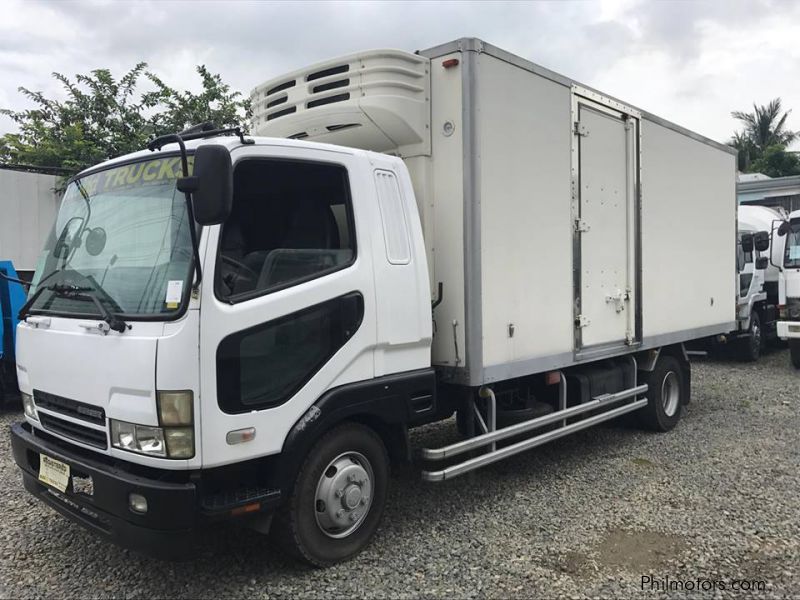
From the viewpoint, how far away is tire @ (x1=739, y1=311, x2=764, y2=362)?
37.5 ft

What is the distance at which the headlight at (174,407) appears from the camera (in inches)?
109

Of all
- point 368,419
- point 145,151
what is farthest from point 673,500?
point 145,151

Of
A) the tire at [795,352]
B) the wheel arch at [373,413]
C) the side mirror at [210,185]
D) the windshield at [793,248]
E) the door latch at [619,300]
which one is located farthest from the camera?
the windshield at [793,248]

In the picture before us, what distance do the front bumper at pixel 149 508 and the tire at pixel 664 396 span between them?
461 centimetres

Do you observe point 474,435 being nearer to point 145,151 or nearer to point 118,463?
point 118,463

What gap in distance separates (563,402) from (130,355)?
3.46 metres

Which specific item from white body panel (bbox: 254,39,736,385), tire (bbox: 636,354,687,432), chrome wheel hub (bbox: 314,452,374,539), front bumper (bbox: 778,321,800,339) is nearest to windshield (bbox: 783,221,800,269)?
front bumper (bbox: 778,321,800,339)

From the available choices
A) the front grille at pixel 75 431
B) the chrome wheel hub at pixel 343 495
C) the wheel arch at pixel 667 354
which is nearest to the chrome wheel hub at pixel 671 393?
the wheel arch at pixel 667 354

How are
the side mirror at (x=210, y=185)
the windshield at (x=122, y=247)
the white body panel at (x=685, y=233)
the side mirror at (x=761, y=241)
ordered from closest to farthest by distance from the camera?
the side mirror at (x=210, y=185) → the windshield at (x=122, y=247) → the white body panel at (x=685, y=233) → the side mirror at (x=761, y=241)

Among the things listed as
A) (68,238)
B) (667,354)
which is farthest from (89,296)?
(667,354)

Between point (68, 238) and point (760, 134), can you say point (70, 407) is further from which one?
point (760, 134)

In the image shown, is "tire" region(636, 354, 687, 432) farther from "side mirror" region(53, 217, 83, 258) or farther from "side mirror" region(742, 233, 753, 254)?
"side mirror" region(53, 217, 83, 258)

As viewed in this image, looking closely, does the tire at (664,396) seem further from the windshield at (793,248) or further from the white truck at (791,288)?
the windshield at (793,248)

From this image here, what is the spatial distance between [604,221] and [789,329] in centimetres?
689
